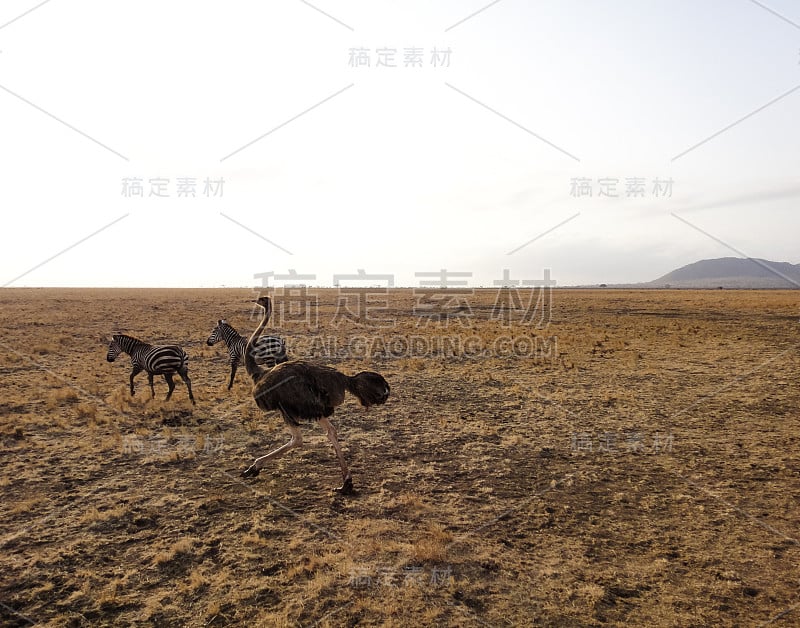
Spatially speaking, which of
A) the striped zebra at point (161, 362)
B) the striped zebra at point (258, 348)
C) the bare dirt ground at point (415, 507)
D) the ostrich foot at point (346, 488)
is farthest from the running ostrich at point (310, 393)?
the striped zebra at point (258, 348)

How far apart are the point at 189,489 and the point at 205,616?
3.43m

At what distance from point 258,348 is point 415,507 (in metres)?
9.11

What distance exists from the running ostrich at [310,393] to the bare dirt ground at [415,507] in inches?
41.8

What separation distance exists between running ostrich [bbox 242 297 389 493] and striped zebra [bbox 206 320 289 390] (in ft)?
22.1

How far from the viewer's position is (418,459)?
965cm

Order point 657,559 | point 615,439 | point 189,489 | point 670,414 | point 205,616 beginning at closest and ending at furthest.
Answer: point 205,616 < point 657,559 < point 189,489 < point 615,439 < point 670,414

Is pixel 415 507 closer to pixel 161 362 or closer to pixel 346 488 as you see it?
pixel 346 488

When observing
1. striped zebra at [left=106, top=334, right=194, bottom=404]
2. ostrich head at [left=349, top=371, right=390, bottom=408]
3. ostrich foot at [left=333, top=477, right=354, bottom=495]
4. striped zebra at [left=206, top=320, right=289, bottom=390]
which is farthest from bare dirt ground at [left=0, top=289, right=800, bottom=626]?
ostrich head at [left=349, top=371, right=390, bottom=408]

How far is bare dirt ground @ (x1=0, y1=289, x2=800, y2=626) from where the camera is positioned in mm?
5246

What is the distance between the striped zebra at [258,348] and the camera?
14800 mm

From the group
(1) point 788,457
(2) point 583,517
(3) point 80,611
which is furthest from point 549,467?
(3) point 80,611

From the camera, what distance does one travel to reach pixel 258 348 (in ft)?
49.2

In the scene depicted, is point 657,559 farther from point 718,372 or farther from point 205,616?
point 718,372

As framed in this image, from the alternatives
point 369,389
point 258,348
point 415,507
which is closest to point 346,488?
point 415,507
